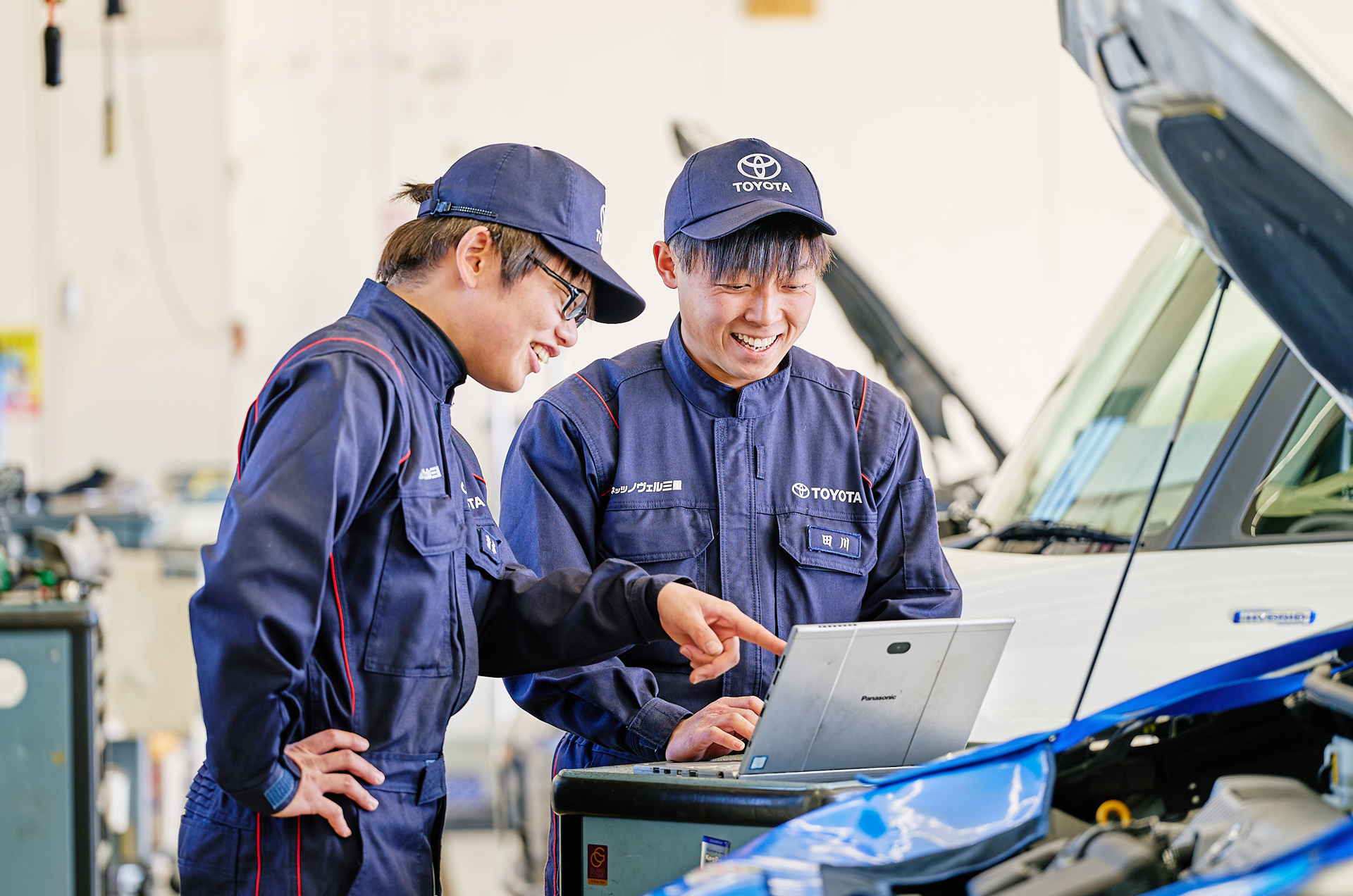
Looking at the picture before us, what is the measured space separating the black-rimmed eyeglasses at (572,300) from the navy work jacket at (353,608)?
164 millimetres

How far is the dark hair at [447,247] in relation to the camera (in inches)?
65.9

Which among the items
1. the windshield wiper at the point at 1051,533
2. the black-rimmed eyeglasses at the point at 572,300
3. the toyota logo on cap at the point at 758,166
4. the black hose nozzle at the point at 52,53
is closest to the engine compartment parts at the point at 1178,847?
the black-rimmed eyeglasses at the point at 572,300

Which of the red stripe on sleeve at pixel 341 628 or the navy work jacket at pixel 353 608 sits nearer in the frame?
the navy work jacket at pixel 353 608

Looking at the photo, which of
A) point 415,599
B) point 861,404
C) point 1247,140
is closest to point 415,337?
point 415,599

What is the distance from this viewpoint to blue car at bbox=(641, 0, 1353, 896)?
3.48 ft

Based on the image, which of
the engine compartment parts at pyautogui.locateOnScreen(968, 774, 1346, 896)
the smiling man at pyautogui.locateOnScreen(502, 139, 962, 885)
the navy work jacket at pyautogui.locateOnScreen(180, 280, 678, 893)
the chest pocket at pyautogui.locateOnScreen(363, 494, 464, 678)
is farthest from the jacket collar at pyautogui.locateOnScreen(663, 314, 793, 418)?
the engine compartment parts at pyautogui.locateOnScreen(968, 774, 1346, 896)

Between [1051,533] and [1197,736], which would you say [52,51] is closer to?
[1051,533]

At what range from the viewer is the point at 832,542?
74.7 inches

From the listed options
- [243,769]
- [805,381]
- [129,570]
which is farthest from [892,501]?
[129,570]

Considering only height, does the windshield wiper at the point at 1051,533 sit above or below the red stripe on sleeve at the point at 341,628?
below

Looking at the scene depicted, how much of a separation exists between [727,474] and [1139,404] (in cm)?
128

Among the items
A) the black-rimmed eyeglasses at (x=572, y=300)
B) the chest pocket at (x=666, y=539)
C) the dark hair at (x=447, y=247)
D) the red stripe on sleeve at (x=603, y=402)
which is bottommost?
the chest pocket at (x=666, y=539)

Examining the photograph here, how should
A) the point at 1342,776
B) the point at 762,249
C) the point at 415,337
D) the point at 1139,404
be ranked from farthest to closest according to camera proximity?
1. the point at 1139,404
2. the point at 762,249
3. the point at 415,337
4. the point at 1342,776

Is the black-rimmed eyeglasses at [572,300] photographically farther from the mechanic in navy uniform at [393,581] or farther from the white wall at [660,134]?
the white wall at [660,134]
